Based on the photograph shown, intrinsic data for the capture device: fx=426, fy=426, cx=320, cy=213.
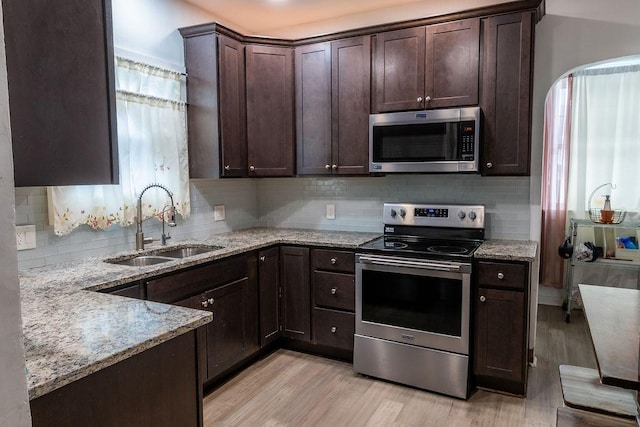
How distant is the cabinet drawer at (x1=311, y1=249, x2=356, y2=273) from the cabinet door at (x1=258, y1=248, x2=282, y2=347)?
12.2 inches

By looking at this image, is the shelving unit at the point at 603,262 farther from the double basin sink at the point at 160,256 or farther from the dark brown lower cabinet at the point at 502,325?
the double basin sink at the point at 160,256

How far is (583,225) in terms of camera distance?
3902 millimetres

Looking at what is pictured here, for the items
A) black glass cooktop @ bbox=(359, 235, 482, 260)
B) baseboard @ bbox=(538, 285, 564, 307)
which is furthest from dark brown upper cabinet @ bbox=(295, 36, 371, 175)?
baseboard @ bbox=(538, 285, 564, 307)

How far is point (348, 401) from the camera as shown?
261 centimetres

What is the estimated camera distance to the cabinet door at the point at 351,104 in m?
3.15

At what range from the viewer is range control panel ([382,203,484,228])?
9.94 ft

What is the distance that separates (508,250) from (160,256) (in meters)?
2.24

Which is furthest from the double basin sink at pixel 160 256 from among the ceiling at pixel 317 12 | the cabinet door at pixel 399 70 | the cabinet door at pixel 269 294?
the ceiling at pixel 317 12

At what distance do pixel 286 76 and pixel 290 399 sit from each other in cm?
238

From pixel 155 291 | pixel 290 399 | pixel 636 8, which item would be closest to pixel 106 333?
pixel 155 291

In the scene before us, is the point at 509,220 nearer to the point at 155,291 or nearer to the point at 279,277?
the point at 279,277

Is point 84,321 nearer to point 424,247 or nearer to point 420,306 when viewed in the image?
point 420,306

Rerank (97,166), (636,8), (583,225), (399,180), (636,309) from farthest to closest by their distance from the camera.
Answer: (583,225) < (399,180) < (636,8) < (636,309) < (97,166)

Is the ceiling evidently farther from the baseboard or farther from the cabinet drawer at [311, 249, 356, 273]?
the baseboard
